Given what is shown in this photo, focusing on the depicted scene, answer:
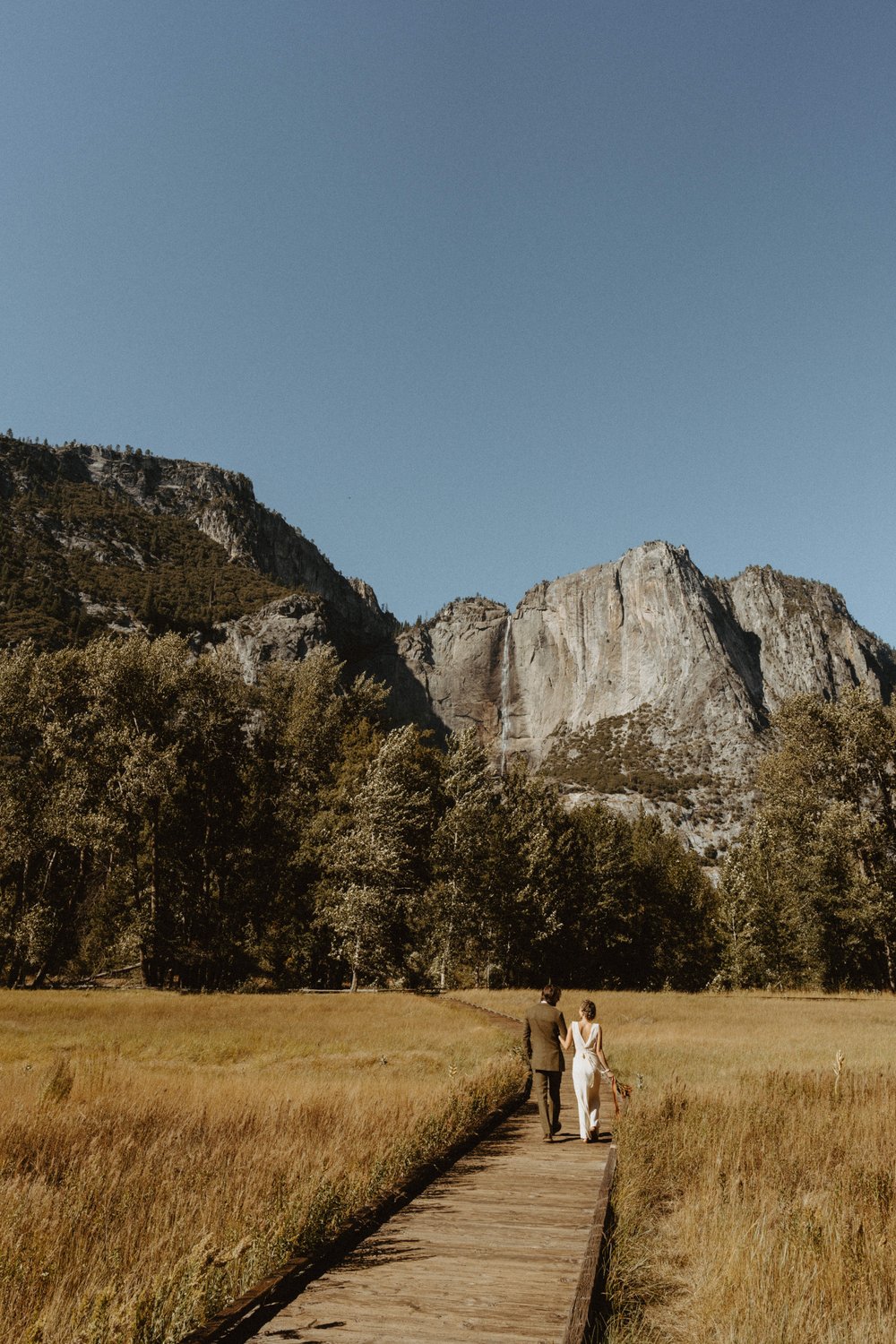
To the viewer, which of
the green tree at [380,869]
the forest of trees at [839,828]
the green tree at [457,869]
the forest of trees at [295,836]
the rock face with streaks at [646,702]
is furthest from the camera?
the rock face with streaks at [646,702]

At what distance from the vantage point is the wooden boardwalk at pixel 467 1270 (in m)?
4.56

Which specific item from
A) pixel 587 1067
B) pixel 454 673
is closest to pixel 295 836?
pixel 587 1067

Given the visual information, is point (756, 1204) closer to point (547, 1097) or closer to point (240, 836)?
point (547, 1097)

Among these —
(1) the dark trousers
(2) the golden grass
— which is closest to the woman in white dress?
(1) the dark trousers

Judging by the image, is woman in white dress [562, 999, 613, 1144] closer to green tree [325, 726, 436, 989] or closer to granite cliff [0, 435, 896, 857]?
green tree [325, 726, 436, 989]

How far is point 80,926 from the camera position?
41.4 m

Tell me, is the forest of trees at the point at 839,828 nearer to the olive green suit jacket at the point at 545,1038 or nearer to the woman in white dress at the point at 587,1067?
the woman in white dress at the point at 587,1067

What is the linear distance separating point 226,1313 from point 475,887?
45552mm

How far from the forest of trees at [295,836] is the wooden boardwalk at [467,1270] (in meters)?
32.3

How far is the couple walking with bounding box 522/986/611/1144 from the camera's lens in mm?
11039

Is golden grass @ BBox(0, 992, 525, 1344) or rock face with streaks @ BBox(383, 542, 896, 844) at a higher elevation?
rock face with streaks @ BBox(383, 542, 896, 844)

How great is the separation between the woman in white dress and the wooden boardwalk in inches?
82.1

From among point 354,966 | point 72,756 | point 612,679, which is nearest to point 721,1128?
point 354,966

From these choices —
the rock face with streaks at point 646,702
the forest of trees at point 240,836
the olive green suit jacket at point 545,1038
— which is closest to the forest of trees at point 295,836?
the forest of trees at point 240,836
